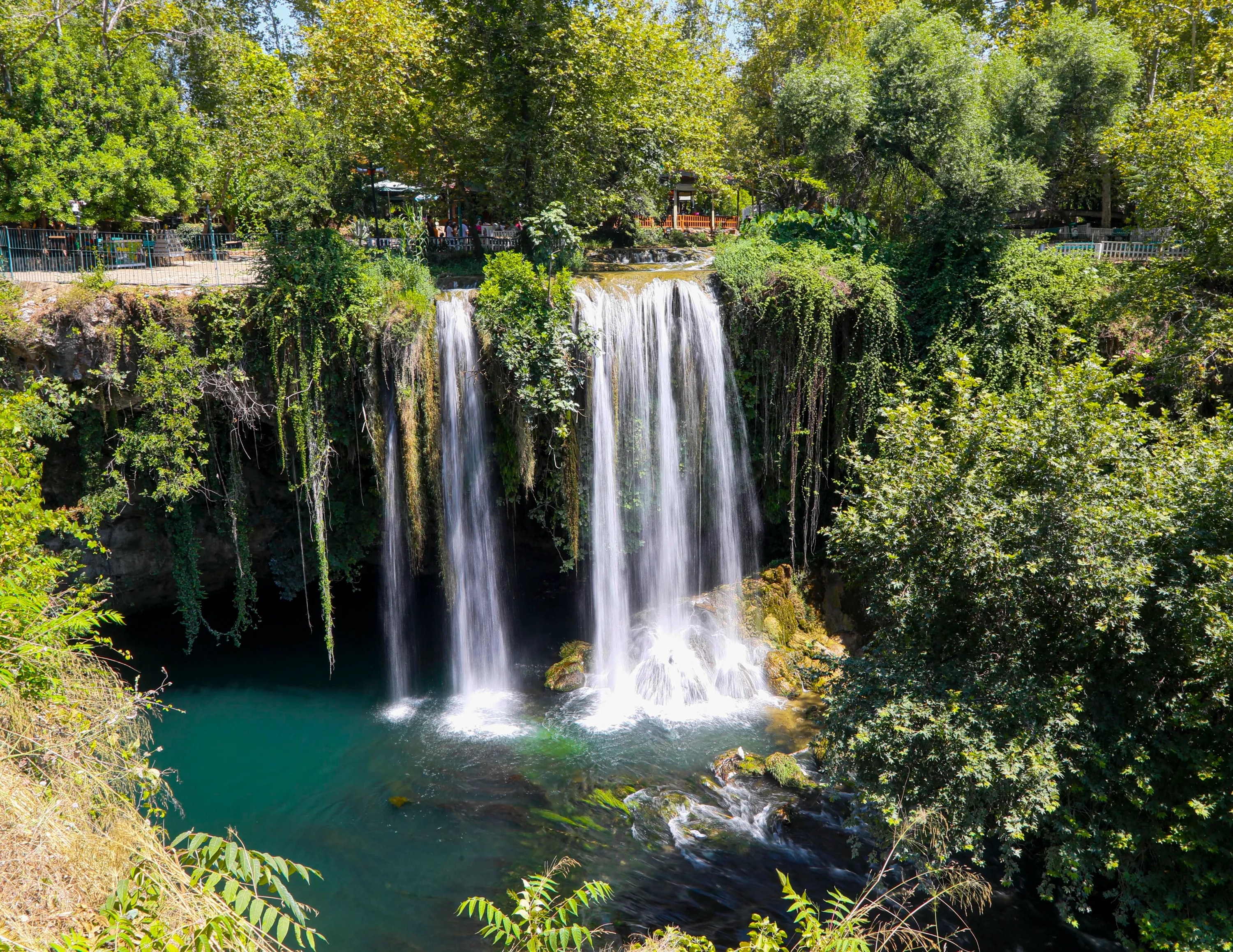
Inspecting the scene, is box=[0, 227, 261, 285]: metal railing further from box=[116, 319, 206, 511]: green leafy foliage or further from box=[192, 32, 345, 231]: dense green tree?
box=[116, 319, 206, 511]: green leafy foliage

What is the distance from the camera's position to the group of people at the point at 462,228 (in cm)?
1981

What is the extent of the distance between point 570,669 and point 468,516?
3.33m

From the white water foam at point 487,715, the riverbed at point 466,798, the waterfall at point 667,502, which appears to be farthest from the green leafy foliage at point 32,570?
the waterfall at point 667,502

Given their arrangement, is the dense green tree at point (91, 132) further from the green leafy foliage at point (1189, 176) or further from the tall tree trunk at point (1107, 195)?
the tall tree trunk at point (1107, 195)

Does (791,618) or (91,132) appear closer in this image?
(791,618)

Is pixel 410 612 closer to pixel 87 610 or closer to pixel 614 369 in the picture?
pixel 614 369

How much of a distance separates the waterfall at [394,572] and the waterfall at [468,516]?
805mm

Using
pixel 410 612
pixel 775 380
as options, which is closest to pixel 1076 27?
pixel 775 380

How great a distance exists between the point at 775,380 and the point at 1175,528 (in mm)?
8169

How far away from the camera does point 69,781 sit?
5.30 m

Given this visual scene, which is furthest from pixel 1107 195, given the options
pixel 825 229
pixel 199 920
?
pixel 199 920

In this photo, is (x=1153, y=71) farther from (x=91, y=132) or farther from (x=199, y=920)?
(x=199, y=920)

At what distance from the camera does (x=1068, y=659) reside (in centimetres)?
893

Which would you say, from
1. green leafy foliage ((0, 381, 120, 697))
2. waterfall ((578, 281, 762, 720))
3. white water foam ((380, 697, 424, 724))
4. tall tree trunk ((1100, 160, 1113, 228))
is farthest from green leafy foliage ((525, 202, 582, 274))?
tall tree trunk ((1100, 160, 1113, 228))
